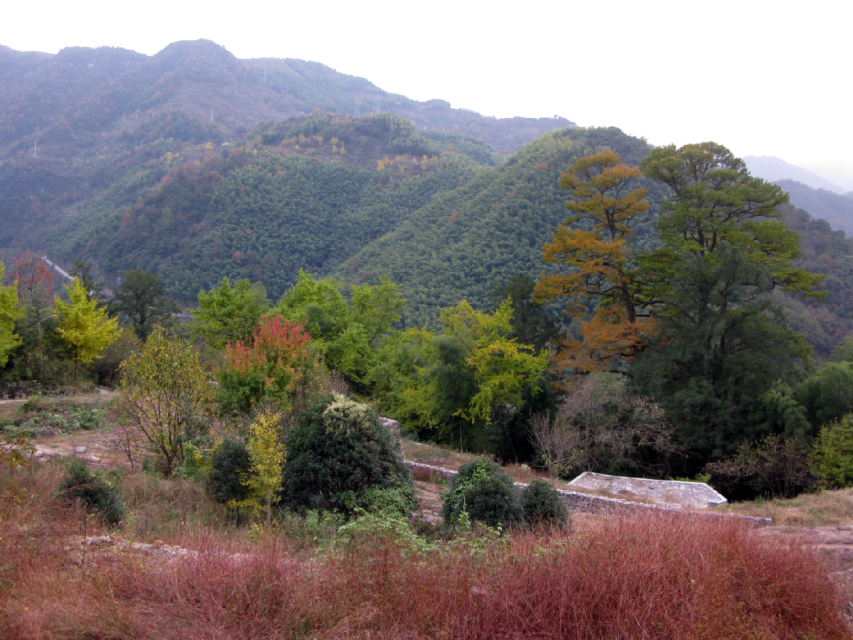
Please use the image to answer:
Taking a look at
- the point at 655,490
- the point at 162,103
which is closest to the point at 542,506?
the point at 655,490

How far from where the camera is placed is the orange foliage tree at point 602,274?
1831cm

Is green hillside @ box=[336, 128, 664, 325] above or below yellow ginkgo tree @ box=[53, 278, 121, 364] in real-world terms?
above

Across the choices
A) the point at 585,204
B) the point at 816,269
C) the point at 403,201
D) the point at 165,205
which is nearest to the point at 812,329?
the point at 816,269

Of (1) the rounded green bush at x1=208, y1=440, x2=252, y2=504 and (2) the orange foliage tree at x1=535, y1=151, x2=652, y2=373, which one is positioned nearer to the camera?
(1) the rounded green bush at x1=208, y1=440, x2=252, y2=504

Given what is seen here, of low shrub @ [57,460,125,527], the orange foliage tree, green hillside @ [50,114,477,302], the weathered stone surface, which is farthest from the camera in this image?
green hillside @ [50,114,477,302]

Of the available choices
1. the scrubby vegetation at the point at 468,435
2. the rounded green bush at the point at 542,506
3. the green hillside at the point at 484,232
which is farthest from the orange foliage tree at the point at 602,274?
the green hillside at the point at 484,232

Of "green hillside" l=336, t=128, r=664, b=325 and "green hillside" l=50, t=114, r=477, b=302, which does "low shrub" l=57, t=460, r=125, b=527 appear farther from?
"green hillside" l=50, t=114, r=477, b=302

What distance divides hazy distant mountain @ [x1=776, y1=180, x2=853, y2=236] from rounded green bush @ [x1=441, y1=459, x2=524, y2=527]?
85.6 meters

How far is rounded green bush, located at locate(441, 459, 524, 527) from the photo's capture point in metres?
7.42

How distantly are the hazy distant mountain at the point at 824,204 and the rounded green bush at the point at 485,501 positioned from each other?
85578 millimetres

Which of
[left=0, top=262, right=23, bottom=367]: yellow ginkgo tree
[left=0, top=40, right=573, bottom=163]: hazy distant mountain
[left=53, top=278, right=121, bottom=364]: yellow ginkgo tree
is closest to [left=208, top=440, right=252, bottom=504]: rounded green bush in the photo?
[left=0, top=262, right=23, bottom=367]: yellow ginkgo tree

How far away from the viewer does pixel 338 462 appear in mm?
8195

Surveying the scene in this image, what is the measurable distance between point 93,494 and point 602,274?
58.5ft

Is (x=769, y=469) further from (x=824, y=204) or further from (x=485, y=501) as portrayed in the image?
(x=824, y=204)
